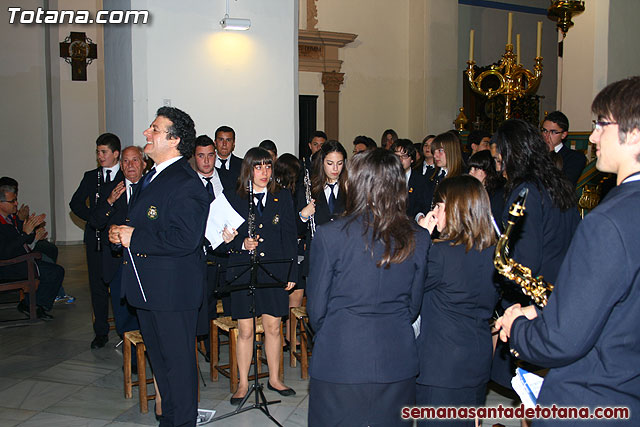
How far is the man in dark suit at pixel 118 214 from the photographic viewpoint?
4.70 metres

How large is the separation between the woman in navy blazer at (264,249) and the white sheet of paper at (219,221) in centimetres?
16

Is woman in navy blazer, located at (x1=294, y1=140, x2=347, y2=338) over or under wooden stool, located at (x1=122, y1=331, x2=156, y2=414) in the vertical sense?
over

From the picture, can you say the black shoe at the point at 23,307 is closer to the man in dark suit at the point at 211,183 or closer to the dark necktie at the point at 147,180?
the man in dark suit at the point at 211,183

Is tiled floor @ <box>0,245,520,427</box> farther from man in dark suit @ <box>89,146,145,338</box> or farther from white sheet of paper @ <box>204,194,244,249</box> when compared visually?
white sheet of paper @ <box>204,194,244,249</box>

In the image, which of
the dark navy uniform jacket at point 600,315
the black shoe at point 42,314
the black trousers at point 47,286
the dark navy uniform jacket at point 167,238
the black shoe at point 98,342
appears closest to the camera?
the dark navy uniform jacket at point 600,315

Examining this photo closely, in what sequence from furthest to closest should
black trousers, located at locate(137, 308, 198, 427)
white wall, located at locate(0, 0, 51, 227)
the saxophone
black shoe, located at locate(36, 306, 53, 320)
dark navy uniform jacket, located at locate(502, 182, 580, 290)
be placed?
white wall, located at locate(0, 0, 51, 227) → black shoe, located at locate(36, 306, 53, 320) → black trousers, located at locate(137, 308, 198, 427) → dark navy uniform jacket, located at locate(502, 182, 580, 290) → the saxophone

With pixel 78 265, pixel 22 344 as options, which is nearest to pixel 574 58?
pixel 22 344

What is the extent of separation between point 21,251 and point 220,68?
2968mm

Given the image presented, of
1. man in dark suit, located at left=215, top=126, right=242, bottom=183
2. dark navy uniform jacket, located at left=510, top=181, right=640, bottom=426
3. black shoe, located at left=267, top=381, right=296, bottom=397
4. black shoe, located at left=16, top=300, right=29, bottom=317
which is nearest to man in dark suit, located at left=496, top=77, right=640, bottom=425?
dark navy uniform jacket, located at left=510, top=181, right=640, bottom=426

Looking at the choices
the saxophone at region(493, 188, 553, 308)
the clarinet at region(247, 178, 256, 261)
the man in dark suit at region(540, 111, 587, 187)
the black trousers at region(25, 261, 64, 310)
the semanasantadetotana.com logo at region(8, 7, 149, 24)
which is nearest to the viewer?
the saxophone at region(493, 188, 553, 308)

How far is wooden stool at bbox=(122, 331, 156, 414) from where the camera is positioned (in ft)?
12.9

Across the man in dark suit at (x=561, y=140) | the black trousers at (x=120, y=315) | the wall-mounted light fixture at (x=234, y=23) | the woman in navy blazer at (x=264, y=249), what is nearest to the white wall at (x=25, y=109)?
the wall-mounted light fixture at (x=234, y=23)

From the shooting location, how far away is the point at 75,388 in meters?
4.43

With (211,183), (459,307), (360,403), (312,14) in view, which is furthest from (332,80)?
(360,403)
